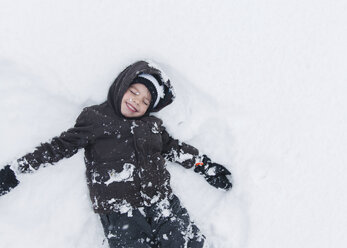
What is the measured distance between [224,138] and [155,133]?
435 millimetres

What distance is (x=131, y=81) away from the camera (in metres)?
1.92

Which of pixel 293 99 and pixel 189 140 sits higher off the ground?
pixel 293 99

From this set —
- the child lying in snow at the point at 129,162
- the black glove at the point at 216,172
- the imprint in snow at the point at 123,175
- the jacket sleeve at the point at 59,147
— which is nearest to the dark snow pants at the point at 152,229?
the child lying in snow at the point at 129,162

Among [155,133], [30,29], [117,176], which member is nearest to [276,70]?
[155,133]

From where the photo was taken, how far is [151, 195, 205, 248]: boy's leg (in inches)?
75.1

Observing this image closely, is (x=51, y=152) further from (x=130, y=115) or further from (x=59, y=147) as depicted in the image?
(x=130, y=115)

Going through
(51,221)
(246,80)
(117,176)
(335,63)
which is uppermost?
(335,63)

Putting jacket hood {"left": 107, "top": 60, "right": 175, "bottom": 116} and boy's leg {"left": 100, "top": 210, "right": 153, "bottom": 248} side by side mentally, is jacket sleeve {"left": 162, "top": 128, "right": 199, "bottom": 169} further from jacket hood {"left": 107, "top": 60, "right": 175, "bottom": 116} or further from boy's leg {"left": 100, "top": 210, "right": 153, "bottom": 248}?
boy's leg {"left": 100, "top": 210, "right": 153, "bottom": 248}

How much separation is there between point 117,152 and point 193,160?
1.54 feet

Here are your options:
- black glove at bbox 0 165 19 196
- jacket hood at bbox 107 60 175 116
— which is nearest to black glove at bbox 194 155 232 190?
jacket hood at bbox 107 60 175 116

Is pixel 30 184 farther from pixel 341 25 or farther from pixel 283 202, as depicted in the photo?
pixel 341 25

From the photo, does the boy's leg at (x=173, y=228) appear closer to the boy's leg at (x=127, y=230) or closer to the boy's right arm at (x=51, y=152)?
the boy's leg at (x=127, y=230)

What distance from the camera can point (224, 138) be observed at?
217 centimetres

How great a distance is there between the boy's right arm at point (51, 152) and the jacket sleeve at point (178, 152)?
0.44 m
